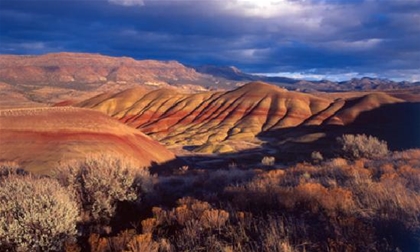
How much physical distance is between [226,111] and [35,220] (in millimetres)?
102175

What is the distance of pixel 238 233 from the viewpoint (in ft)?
28.7

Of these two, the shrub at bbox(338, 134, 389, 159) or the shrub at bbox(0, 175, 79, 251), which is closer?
the shrub at bbox(0, 175, 79, 251)

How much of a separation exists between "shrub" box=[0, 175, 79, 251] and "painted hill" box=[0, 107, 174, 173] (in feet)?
36.8

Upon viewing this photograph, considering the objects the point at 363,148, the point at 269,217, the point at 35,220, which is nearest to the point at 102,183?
the point at 35,220

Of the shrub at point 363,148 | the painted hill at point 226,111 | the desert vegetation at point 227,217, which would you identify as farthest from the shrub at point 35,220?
the painted hill at point 226,111

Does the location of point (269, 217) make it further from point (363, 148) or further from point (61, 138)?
point (363, 148)

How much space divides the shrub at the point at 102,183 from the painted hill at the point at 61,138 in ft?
22.8

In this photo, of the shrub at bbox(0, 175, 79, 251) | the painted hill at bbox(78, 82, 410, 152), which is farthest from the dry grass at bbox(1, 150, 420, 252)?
the painted hill at bbox(78, 82, 410, 152)

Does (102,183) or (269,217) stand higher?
(269,217)

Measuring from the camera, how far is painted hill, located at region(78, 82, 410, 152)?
3634 inches

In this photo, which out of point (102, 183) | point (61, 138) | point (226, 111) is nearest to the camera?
point (102, 183)

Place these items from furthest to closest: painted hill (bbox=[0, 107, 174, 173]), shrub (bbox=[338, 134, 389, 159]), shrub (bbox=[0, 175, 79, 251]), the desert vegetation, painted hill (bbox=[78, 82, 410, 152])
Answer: painted hill (bbox=[78, 82, 410, 152])
shrub (bbox=[338, 134, 389, 159])
painted hill (bbox=[0, 107, 174, 173])
shrub (bbox=[0, 175, 79, 251])
the desert vegetation

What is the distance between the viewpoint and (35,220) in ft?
31.6

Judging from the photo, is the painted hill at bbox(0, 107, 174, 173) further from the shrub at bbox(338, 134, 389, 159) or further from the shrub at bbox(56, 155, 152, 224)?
the shrub at bbox(338, 134, 389, 159)
